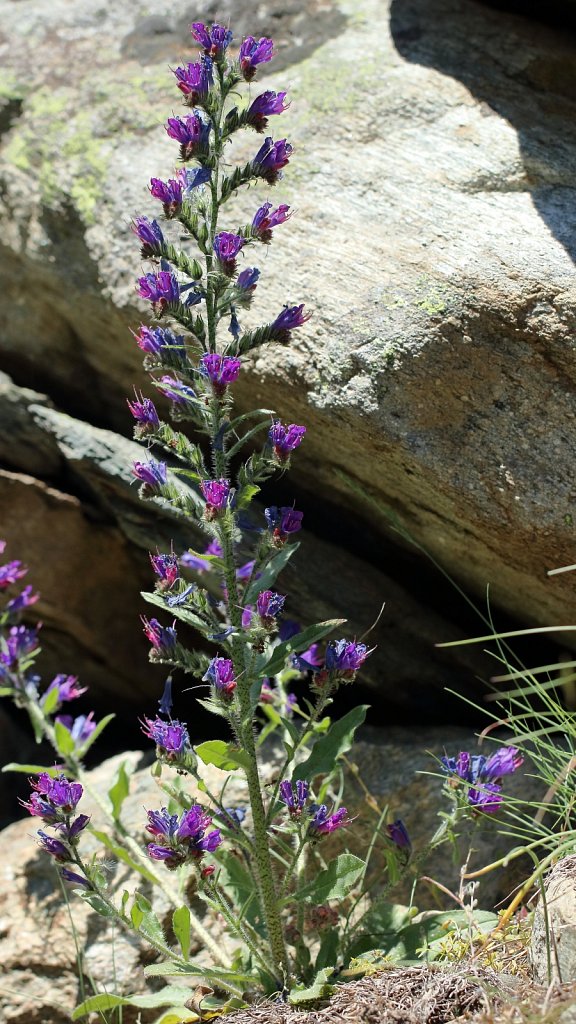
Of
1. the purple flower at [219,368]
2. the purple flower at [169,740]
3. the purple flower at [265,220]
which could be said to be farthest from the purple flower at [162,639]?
the purple flower at [265,220]

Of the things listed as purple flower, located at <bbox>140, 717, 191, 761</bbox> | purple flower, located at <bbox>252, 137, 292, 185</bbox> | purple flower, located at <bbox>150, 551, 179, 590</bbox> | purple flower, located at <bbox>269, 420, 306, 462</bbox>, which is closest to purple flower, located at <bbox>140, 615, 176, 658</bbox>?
purple flower, located at <bbox>150, 551, 179, 590</bbox>

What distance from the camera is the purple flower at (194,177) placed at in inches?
127

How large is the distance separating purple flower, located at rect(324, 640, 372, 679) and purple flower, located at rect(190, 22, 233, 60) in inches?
83.7

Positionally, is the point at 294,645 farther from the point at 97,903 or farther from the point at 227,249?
the point at 227,249

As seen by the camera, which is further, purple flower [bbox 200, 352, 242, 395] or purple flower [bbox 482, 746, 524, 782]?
purple flower [bbox 482, 746, 524, 782]

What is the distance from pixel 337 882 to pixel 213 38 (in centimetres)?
299

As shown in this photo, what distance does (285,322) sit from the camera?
11.1 feet

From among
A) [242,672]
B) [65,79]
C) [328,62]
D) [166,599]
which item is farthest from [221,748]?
[65,79]

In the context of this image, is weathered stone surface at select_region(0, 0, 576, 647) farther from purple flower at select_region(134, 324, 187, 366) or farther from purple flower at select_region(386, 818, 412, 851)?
purple flower at select_region(386, 818, 412, 851)

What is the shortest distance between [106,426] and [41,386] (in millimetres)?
491

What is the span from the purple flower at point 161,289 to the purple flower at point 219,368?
24 centimetres

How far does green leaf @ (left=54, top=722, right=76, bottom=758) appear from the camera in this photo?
14.0ft

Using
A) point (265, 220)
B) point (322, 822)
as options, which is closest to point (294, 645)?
point (322, 822)

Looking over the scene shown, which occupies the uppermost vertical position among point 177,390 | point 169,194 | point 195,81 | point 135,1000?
point 195,81
